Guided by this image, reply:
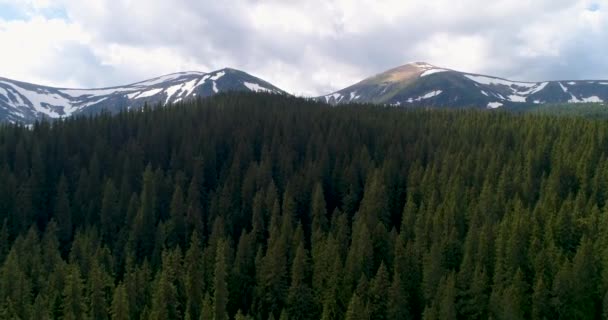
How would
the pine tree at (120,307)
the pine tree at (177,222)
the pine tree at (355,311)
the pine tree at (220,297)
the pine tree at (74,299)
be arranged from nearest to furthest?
the pine tree at (355,311)
the pine tree at (120,307)
the pine tree at (74,299)
the pine tree at (220,297)
the pine tree at (177,222)

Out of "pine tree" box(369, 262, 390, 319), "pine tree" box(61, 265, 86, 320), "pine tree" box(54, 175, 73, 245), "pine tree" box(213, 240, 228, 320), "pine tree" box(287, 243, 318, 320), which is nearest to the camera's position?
"pine tree" box(61, 265, 86, 320)

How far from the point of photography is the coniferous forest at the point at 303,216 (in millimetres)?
54781

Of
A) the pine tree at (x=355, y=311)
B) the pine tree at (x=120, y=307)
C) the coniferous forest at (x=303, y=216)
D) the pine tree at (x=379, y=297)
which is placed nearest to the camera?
the pine tree at (x=355, y=311)

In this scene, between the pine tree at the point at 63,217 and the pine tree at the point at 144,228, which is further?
the pine tree at the point at 63,217

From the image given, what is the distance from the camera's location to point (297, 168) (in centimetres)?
10581

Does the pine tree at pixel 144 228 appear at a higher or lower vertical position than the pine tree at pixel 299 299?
higher

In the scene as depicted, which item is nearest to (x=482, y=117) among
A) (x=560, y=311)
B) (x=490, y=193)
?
(x=490, y=193)

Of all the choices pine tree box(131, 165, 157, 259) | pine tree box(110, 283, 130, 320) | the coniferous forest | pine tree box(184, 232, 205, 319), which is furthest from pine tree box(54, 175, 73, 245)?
pine tree box(110, 283, 130, 320)

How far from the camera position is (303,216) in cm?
9194

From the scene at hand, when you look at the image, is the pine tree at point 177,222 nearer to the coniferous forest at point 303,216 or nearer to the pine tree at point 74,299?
the coniferous forest at point 303,216

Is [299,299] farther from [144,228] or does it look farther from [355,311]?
[144,228]

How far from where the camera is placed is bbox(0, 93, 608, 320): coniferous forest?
54781 mm

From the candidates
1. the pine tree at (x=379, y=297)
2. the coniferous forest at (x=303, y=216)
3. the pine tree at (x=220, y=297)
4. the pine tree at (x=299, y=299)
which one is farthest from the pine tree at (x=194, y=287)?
the pine tree at (x=379, y=297)

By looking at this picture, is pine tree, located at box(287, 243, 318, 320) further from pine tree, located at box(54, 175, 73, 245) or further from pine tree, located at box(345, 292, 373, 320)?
pine tree, located at box(54, 175, 73, 245)
